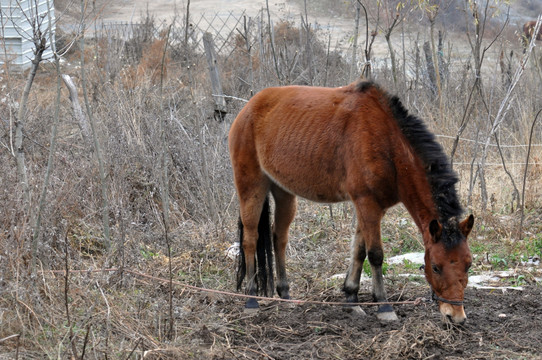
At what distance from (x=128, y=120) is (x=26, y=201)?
4.06 metres

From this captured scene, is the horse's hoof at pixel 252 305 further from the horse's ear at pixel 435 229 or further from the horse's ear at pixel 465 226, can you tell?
the horse's ear at pixel 465 226

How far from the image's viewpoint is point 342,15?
103ft

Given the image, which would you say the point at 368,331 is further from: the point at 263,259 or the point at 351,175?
the point at 263,259

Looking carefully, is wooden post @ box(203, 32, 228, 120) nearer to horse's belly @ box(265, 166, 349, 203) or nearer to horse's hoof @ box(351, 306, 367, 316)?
horse's belly @ box(265, 166, 349, 203)

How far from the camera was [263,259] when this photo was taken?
586 centimetres

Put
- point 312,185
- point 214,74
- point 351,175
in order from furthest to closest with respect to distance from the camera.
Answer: point 214,74
point 312,185
point 351,175

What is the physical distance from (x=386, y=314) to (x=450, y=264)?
968 mm

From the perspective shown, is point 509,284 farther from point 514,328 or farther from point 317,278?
point 317,278

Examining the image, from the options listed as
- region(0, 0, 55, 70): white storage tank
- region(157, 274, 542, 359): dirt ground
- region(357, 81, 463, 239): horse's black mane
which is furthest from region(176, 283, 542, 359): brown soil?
region(0, 0, 55, 70): white storage tank

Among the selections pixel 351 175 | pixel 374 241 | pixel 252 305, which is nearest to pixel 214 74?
pixel 252 305

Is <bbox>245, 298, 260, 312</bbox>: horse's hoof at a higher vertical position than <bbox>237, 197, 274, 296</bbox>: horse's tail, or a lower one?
lower

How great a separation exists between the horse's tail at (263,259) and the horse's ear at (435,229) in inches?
73.2

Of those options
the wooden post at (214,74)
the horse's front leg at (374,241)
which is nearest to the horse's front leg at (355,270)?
the horse's front leg at (374,241)

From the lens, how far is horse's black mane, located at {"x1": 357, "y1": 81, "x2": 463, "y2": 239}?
4.56 metres
